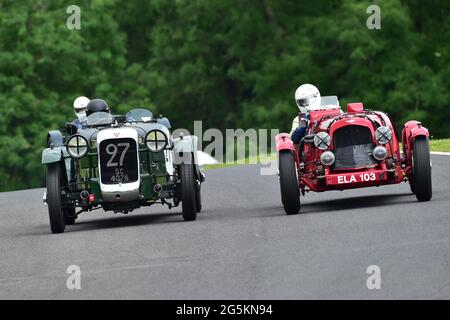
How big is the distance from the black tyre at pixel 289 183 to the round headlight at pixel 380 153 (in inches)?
42.1

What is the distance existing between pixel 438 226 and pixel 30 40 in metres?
48.8

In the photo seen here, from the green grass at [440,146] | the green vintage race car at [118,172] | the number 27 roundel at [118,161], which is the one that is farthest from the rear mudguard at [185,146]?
the green grass at [440,146]

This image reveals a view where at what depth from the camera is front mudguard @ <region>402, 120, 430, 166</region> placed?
1770 centimetres

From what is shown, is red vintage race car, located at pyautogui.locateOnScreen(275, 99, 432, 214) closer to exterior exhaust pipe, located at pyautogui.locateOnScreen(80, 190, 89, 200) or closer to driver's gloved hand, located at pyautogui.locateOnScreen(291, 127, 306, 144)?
driver's gloved hand, located at pyautogui.locateOnScreen(291, 127, 306, 144)

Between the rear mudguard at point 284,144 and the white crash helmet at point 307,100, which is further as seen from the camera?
the white crash helmet at point 307,100

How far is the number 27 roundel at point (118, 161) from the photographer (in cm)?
1770

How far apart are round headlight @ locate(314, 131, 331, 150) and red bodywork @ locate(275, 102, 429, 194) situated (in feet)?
0.27

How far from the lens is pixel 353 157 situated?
1794cm

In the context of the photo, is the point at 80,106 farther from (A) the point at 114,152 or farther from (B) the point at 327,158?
(B) the point at 327,158

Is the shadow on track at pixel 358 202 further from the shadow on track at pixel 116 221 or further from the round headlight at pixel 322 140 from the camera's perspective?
the shadow on track at pixel 116 221

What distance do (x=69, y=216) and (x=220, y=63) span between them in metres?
51.6

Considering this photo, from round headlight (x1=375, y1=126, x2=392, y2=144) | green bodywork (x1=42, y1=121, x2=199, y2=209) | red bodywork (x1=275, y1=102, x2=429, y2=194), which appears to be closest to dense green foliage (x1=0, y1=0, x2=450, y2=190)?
red bodywork (x1=275, y1=102, x2=429, y2=194)

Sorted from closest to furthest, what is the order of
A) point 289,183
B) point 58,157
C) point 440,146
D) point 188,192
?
point 289,183 < point 188,192 < point 58,157 < point 440,146

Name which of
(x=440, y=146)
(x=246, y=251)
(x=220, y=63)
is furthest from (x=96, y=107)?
(x=220, y=63)
